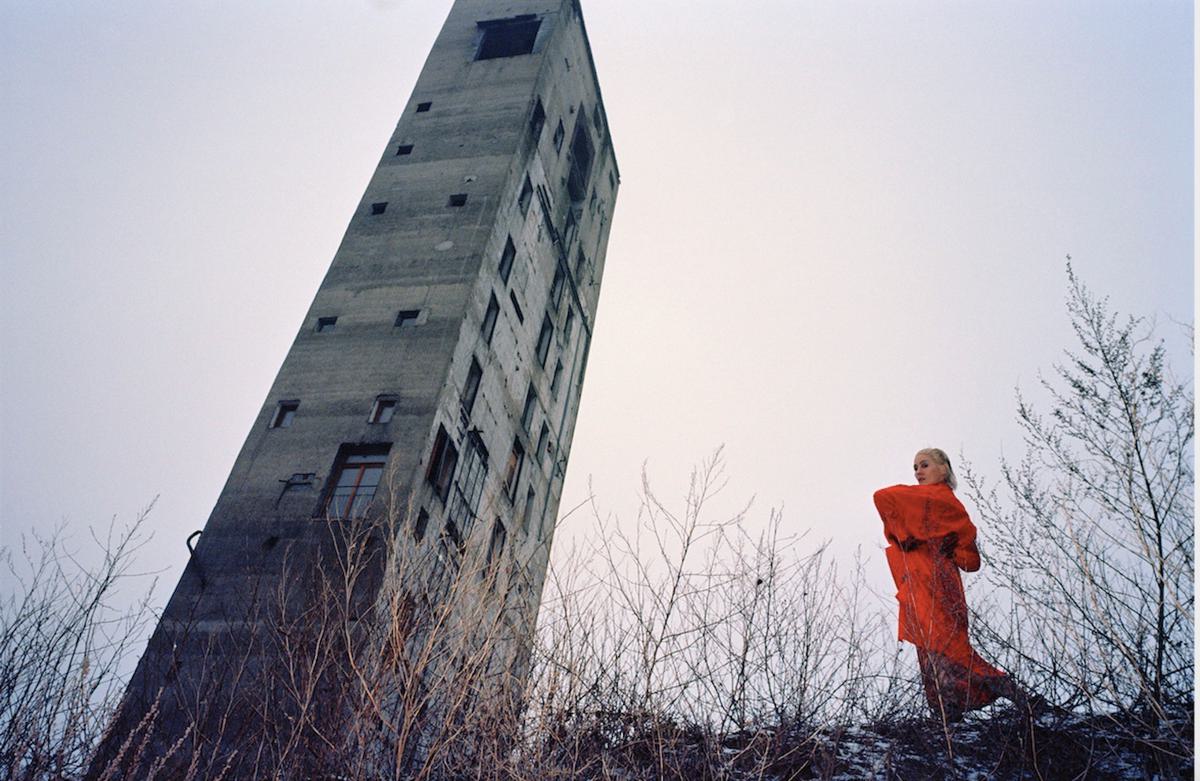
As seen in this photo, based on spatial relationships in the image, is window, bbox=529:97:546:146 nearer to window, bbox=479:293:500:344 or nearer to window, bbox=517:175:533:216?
window, bbox=517:175:533:216

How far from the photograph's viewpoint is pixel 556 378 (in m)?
26.9

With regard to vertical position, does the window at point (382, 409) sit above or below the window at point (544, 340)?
below

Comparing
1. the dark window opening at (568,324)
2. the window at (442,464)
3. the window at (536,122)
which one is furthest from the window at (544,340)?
the window at (442,464)

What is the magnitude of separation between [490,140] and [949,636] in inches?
843

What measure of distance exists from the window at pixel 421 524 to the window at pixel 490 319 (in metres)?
5.36

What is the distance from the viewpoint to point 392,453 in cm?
1750

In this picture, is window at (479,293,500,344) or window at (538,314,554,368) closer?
window at (479,293,500,344)

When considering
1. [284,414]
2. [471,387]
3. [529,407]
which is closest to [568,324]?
[529,407]

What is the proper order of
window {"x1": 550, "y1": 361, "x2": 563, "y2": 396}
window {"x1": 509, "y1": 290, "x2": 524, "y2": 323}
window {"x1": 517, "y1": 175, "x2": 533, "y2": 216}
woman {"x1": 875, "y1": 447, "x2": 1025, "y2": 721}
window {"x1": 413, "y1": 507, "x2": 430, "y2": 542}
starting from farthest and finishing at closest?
window {"x1": 550, "y1": 361, "x2": 563, "y2": 396} < window {"x1": 517, "y1": 175, "x2": 533, "y2": 216} < window {"x1": 509, "y1": 290, "x2": 524, "y2": 323} < window {"x1": 413, "y1": 507, "x2": 430, "y2": 542} < woman {"x1": 875, "y1": 447, "x2": 1025, "y2": 721}

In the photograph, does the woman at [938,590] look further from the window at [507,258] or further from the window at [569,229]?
the window at [569,229]

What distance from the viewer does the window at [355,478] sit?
17.0 meters

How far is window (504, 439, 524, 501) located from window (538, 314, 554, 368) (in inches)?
118

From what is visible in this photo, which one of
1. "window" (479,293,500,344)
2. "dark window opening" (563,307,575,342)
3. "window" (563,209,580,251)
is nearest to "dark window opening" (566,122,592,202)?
"window" (563,209,580,251)

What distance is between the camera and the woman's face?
6.89m
